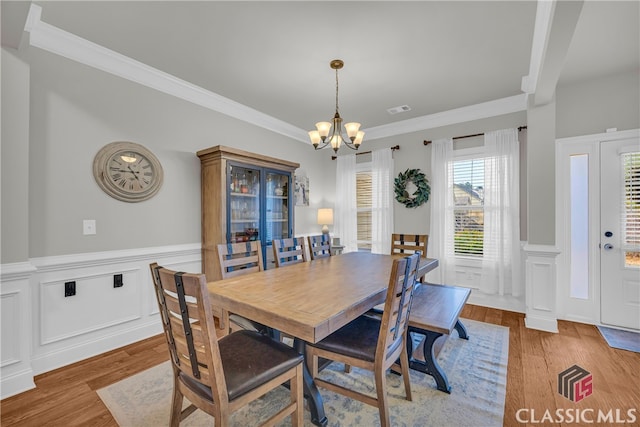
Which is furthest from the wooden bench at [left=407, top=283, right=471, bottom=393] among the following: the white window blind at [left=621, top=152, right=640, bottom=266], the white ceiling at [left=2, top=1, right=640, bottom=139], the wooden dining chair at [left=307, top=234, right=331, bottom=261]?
the white ceiling at [left=2, top=1, right=640, bottom=139]

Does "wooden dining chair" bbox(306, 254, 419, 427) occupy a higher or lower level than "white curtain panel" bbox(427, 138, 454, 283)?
lower

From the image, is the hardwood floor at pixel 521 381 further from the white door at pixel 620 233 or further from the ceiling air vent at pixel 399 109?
the ceiling air vent at pixel 399 109

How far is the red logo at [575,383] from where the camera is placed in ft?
6.29

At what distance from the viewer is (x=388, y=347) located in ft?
5.15

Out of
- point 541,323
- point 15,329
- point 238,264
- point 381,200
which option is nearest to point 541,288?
point 541,323

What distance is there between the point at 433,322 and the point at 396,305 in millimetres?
598

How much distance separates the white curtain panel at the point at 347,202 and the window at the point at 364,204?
0.23ft

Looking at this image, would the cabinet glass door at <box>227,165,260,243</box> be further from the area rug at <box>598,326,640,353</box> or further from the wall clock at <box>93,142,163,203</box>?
the area rug at <box>598,326,640,353</box>

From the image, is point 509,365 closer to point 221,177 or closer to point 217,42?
point 221,177

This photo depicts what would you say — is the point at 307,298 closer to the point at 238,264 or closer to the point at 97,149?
the point at 238,264

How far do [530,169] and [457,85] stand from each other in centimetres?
125

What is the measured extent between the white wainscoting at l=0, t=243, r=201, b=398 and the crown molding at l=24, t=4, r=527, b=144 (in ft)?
5.58

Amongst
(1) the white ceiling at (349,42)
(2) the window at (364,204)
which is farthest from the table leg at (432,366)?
(2) the window at (364,204)

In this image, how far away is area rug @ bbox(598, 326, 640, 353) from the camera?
2588mm
